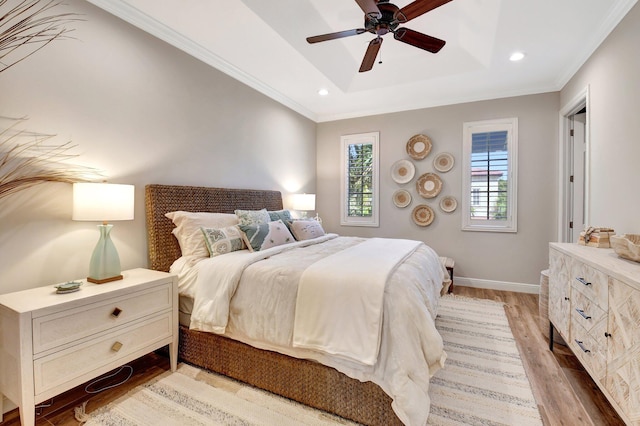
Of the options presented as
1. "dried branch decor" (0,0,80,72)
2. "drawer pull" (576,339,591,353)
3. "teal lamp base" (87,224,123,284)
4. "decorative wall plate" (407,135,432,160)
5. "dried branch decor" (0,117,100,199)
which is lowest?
"drawer pull" (576,339,591,353)

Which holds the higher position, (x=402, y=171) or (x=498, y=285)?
(x=402, y=171)

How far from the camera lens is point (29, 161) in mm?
1885

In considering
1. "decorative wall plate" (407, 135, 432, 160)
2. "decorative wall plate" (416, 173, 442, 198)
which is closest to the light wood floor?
"decorative wall plate" (416, 173, 442, 198)

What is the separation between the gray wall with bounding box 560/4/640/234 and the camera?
2.21m

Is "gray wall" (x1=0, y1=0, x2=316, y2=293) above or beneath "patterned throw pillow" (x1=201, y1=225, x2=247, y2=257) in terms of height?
above

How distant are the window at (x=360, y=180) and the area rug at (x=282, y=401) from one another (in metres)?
2.90

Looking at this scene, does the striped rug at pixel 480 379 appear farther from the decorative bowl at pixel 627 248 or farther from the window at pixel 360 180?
the window at pixel 360 180

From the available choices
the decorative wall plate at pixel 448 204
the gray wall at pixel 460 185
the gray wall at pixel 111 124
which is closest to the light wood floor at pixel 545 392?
the gray wall at pixel 111 124

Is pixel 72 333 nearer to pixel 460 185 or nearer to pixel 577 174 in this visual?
pixel 460 185

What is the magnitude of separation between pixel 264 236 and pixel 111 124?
149 cm

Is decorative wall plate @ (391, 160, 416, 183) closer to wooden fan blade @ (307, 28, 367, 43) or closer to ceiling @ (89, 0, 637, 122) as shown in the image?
ceiling @ (89, 0, 637, 122)

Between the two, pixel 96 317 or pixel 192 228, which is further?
pixel 192 228

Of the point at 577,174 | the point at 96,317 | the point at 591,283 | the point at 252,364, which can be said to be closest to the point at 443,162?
the point at 577,174

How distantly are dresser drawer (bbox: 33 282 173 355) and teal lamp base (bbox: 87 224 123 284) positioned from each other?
25 cm
